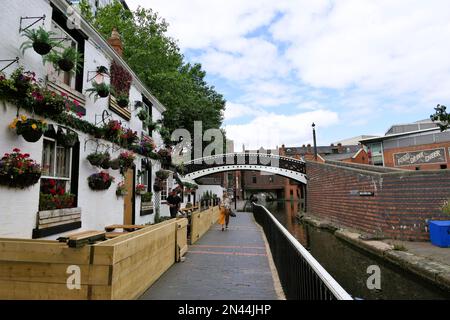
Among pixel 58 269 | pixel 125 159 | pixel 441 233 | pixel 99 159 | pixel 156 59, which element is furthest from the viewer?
pixel 156 59

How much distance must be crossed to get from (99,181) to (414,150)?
3357 centimetres

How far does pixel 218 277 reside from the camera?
5.71 metres

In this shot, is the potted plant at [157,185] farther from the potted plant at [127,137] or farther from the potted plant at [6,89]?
the potted plant at [6,89]

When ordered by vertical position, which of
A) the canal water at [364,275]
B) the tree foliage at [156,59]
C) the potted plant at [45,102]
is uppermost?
the tree foliage at [156,59]

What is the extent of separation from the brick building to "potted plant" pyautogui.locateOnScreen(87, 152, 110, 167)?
30037 mm

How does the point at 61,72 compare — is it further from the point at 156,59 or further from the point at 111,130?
the point at 156,59

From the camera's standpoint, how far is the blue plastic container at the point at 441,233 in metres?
10.1

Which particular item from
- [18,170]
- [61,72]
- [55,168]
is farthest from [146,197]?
[18,170]

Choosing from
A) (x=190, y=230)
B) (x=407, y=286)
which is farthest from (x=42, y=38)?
(x=407, y=286)

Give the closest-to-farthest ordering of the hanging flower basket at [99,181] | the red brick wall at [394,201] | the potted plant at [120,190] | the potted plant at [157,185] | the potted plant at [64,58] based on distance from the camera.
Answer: the potted plant at [64,58], the hanging flower basket at [99,181], the potted plant at [120,190], the red brick wall at [394,201], the potted plant at [157,185]

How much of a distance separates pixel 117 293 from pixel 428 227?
12007 mm

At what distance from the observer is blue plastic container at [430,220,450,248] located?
33.1 feet

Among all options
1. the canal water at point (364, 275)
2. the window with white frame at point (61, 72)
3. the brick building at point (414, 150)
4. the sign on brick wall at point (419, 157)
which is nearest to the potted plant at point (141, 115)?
the window with white frame at point (61, 72)

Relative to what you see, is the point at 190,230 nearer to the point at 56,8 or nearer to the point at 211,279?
the point at 211,279
